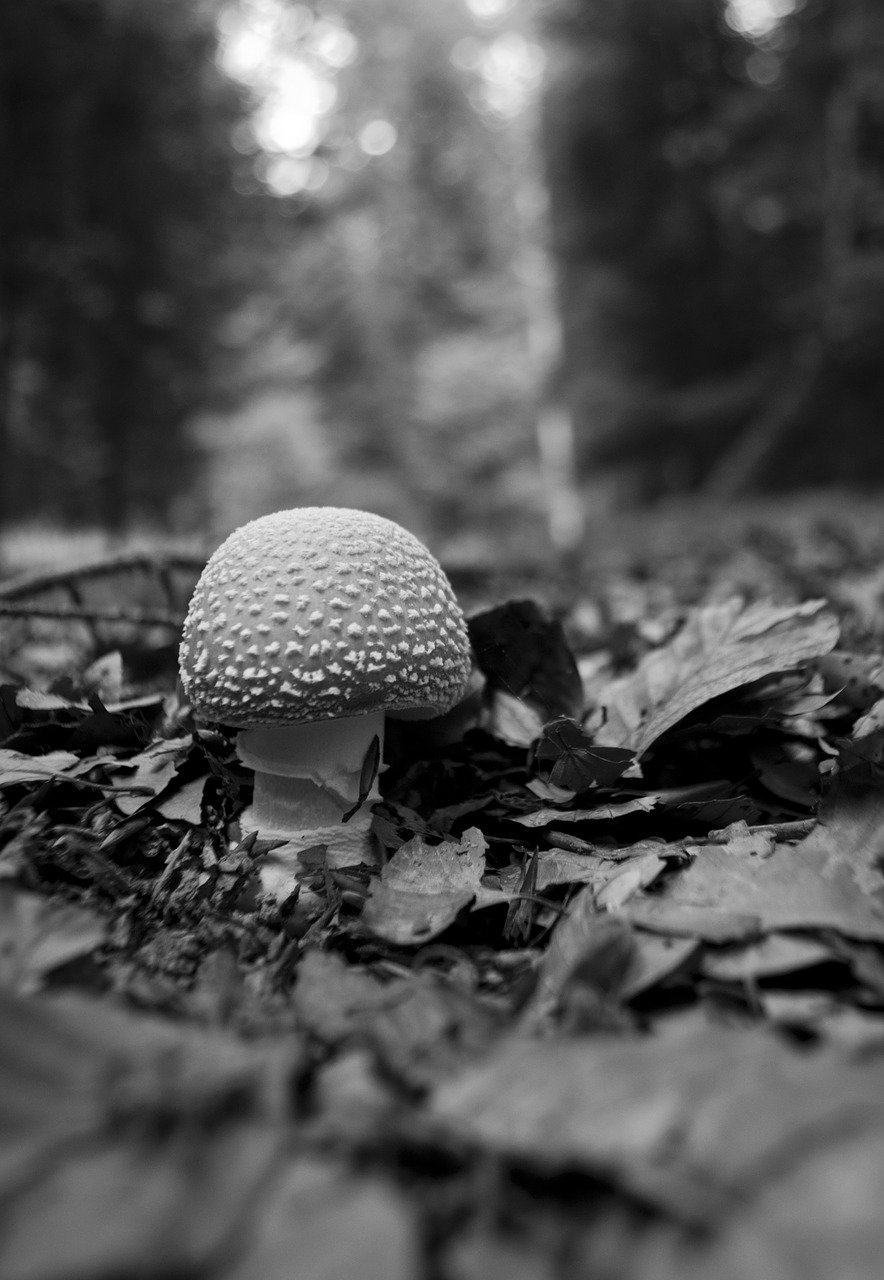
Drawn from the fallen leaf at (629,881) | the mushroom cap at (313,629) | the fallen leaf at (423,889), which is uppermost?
the mushroom cap at (313,629)

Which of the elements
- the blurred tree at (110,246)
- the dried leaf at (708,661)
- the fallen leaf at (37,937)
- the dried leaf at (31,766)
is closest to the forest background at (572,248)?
the blurred tree at (110,246)

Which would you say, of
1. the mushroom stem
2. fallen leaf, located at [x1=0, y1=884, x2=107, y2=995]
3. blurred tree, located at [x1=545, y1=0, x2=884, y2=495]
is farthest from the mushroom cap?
blurred tree, located at [x1=545, y1=0, x2=884, y2=495]

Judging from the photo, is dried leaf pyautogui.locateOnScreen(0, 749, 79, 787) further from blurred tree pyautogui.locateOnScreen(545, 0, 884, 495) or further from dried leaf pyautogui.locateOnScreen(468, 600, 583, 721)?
blurred tree pyautogui.locateOnScreen(545, 0, 884, 495)

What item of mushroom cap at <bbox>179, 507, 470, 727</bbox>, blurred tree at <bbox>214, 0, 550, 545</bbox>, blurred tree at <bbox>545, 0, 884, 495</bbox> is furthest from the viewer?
blurred tree at <bbox>214, 0, 550, 545</bbox>

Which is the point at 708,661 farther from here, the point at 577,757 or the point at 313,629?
the point at 313,629

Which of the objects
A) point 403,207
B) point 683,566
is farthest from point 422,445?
point 683,566

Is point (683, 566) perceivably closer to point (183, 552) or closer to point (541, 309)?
point (183, 552)

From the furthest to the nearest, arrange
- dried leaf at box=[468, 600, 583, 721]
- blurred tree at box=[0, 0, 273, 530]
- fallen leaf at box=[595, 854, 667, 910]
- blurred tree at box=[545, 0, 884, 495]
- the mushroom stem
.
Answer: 1. blurred tree at box=[545, 0, 884, 495]
2. blurred tree at box=[0, 0, 273, 530]
3. dried leaf at box=[468, 600, 583, 721]
4. the mushroom stem
5. fallen leaf at box=[595, 854, 667, 910]

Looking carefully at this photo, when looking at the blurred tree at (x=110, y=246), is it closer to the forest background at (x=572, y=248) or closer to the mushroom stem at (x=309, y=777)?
the forest background at (x=572, y=248)
